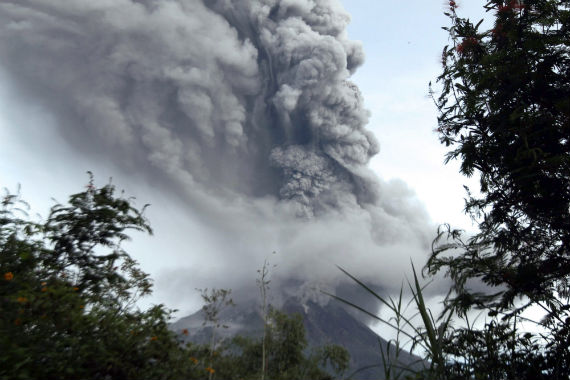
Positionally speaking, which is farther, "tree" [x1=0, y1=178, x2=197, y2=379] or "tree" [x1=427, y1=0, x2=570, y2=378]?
"tree" [x1=427, y1=0, x2=570, y2=378]

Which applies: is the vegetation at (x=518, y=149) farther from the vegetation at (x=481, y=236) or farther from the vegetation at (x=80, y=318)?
the vegetation at (x=80, y=318)

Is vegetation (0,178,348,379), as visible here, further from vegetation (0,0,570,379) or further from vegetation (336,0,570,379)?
vegetation (336,0,570,379)

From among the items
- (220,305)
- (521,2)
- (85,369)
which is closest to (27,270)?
(85,369)

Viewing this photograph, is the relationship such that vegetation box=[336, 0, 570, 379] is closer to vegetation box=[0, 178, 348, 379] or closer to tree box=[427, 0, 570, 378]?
tree box=[427, 0, 570, 378]

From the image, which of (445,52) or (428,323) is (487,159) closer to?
(445,52)

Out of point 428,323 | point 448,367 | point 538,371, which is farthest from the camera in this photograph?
point 538,371

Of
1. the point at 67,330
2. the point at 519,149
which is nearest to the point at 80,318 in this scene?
the point at 67,330

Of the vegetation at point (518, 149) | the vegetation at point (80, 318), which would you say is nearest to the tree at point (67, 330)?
the vegetation at point (80, 318)

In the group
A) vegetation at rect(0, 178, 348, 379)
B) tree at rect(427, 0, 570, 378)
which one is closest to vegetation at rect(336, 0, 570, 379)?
tree at rect(427, 0, 570, 378)

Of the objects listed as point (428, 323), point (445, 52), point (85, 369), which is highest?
point (445, 52)

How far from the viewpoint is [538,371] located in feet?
10.9

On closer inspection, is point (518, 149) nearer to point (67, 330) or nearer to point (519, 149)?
point (519, 149)

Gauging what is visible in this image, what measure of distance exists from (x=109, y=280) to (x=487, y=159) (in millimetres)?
7246

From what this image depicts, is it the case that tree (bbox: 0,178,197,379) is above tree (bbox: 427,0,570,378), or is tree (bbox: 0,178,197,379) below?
below
